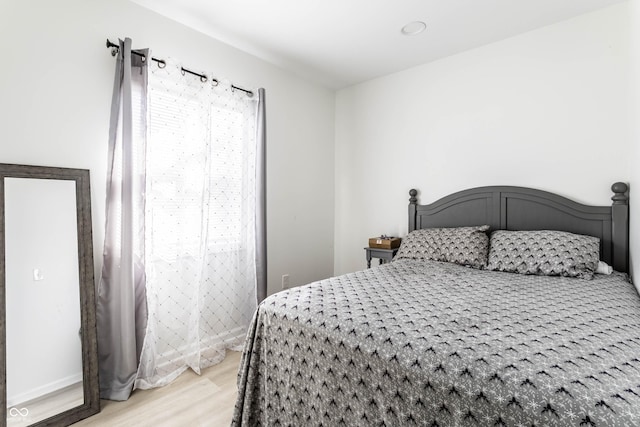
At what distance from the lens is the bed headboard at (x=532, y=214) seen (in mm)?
2166

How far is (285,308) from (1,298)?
1371 mm

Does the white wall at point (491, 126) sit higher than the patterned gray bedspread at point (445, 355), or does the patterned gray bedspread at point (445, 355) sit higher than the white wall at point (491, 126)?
the white wall at point (491, 126)

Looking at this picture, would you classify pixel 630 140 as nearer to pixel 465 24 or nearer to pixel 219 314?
pixel 465 24

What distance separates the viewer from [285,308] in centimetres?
146

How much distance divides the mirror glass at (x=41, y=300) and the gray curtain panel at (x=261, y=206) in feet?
4.12

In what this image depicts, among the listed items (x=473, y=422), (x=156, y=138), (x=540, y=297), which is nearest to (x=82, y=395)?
(x=156, y=138)

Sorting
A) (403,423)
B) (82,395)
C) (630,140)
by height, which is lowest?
(82,395)

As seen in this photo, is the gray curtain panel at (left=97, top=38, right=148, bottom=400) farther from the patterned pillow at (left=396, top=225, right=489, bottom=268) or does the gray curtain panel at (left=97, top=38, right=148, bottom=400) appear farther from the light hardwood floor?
the patterned pillow at (left=396, top=225, right=489, bottom=268)

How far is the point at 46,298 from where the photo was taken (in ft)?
5.58

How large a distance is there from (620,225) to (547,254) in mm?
568

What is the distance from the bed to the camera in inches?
32.9

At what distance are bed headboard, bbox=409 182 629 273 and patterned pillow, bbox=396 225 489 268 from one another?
198 millimetres

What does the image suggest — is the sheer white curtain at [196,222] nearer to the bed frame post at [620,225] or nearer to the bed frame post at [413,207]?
the bed frame post at [413,207]

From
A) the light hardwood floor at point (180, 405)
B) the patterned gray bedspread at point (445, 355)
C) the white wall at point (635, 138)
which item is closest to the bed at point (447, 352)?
the patterned gray bedspread at point (445, 355)
